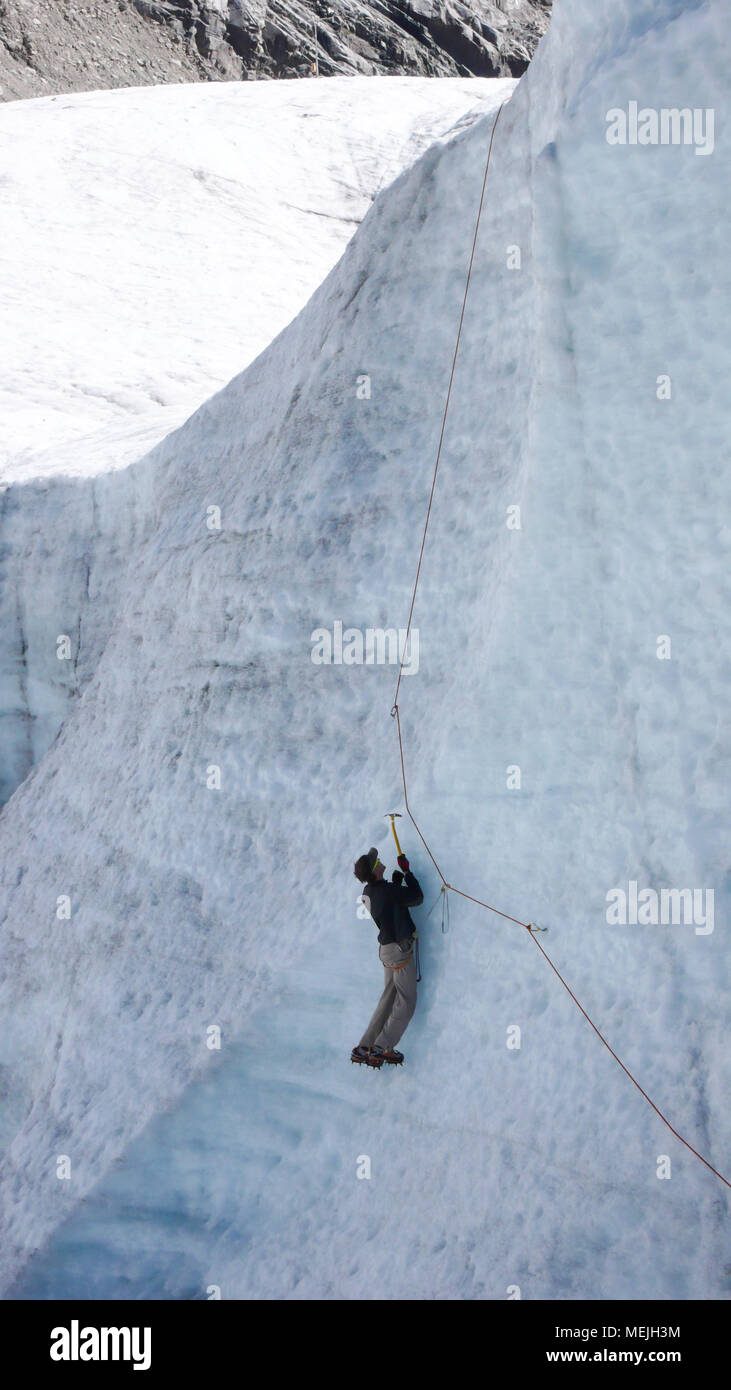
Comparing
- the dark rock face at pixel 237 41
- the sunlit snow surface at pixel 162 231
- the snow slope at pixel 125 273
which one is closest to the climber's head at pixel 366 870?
the snow slope at pixel 125 273

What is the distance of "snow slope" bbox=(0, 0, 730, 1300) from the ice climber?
0.55 feet

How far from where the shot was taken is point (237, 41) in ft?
101

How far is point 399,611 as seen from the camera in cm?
692

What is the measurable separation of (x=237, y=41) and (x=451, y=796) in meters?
31.4

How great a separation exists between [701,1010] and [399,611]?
298cm

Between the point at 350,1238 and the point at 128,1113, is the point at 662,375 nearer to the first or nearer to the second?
the point at 350,1238

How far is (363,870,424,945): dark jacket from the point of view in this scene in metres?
6.03

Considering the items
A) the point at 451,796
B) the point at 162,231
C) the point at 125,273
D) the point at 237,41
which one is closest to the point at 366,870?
the point at 451,796

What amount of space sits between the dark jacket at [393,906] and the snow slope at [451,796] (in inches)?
8.7

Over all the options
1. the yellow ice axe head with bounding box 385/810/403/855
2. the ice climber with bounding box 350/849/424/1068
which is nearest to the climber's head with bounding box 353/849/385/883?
the ice climber with bounding box 350/849/424/1068

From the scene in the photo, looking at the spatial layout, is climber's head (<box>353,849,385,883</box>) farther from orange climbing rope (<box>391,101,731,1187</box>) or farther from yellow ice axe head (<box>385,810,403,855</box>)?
orange climbing rope (<box>391,101,731,1187</box>)

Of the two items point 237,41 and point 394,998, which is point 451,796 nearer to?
point 394,998

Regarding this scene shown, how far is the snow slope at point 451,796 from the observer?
550 centimetres
